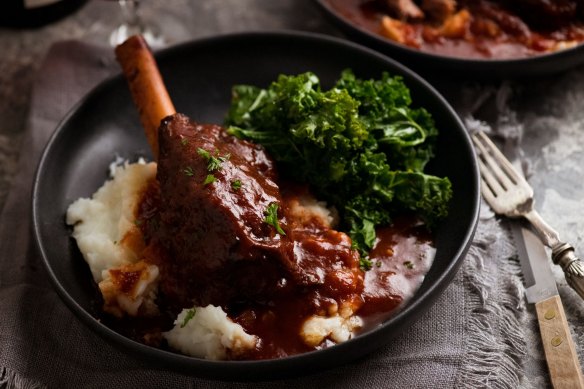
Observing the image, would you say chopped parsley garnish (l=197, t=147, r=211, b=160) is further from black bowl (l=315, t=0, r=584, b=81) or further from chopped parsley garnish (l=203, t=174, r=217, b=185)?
black bowl (l=315, t=0, r=584, b=81)

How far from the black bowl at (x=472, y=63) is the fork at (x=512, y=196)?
53 centimetres

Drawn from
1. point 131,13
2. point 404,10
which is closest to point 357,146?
point 404,10

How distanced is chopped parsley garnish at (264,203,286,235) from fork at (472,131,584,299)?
158 centimetres

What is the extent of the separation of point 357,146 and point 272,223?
82cm

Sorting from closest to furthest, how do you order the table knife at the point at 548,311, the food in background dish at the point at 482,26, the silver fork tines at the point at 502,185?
1. the table knife at the point at 548,311
2. the silver fork tines at the point at 502,185
3. the food in background dish at the point at 482,26

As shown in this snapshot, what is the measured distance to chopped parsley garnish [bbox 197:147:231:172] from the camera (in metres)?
3.52

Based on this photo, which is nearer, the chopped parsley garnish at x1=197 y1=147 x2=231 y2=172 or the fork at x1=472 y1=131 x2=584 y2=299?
the chopped parsley garnish at x1=197 y1=147 x2=231 y2=172

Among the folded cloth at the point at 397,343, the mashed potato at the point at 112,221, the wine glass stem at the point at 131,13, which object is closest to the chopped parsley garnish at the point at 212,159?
the mashed potato at the point at 112,221

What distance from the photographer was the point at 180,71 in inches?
195

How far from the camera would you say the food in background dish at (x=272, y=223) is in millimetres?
3426

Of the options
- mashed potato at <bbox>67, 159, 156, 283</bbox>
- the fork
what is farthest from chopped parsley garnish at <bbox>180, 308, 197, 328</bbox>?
the fork

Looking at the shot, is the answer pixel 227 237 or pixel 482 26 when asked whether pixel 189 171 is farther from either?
pixel 482 26

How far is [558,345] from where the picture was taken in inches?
143

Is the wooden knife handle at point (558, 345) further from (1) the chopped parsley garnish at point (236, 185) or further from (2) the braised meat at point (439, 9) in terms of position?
(2) the braised meat at point (439, 9)
